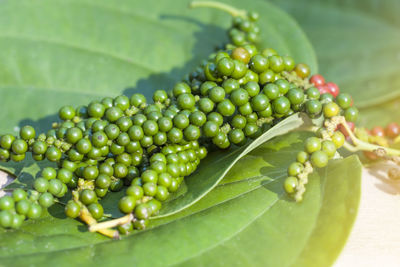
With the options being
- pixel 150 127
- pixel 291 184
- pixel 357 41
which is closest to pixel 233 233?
pixel 291 184

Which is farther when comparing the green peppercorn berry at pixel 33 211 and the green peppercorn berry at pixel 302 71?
the green peppercorn berry at pixel 302 71

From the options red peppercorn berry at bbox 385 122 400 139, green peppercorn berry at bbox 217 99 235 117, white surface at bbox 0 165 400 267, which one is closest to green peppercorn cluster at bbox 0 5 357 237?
green peppercorn berry at bbox 217 99 235 117

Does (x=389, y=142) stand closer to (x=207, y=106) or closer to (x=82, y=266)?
(x=207, y=106)

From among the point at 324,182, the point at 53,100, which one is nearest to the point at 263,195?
the point at 324,182

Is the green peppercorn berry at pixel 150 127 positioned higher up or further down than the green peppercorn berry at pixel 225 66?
further down

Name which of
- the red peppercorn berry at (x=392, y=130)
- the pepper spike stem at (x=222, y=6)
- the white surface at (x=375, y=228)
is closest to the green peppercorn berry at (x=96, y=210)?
the white surface at (x=375, y=228)

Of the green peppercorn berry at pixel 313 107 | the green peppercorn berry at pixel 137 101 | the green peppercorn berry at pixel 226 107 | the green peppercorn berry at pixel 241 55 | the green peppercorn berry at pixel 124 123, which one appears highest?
the green peppercorn berry at pixel 241 55

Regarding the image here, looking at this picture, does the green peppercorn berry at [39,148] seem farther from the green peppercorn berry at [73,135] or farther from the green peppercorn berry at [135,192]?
the green peppercorn berry at [135,192]

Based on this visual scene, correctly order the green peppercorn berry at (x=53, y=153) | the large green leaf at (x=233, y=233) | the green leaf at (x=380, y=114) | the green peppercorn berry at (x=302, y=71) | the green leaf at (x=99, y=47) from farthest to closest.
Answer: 1. the green leaf at (x=380, y=114)
2. the green leaf at (x=99, y=47)
3. the green peppercorn berry at (x=302, y=71)
4. the green peppercorn berry at (x=53, y=153)
5. the large green leaf at (x=233, y=233)
